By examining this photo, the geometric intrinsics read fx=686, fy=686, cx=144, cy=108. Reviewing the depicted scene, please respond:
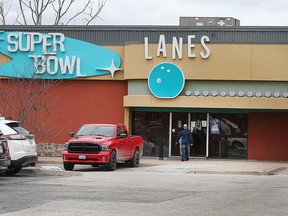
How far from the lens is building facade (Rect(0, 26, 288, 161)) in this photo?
33.4 metres

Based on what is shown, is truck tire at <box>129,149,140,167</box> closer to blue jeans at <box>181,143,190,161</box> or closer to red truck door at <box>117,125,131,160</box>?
red truck door at <box>117,125,131,160</box>

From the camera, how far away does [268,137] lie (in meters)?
34.2

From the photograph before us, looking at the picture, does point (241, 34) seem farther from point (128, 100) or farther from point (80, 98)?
point (80, 98)

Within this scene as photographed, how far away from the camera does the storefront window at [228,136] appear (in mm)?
34312

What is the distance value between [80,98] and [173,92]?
199 inches

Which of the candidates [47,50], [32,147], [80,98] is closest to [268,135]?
[80,98]

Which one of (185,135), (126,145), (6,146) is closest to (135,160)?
(126,145)

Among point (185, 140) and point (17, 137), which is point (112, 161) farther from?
point (185, 140)

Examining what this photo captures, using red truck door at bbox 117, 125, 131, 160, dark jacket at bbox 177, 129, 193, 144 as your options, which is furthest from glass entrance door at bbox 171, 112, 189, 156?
red truck door at bbox 117, 125, 131, 160

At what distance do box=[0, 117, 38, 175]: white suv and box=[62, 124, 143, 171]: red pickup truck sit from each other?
4.04 m

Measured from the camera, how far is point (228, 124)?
34438 millimetres

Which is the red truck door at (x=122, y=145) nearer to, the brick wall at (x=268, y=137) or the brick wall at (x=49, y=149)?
the brick wall at (x=49, y=149)

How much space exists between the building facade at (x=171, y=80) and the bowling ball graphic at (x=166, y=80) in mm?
49

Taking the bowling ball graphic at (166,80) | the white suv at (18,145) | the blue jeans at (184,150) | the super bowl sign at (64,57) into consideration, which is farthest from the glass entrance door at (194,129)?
the white suv at (18,145)
